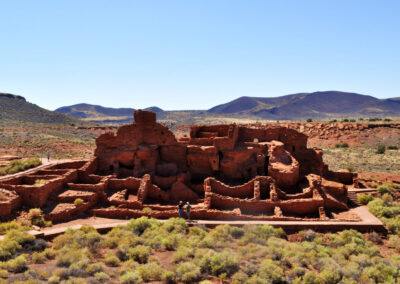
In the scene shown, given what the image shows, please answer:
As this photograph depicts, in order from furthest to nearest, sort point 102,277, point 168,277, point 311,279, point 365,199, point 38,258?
point 365,199, point 38,258, point 311,279, point 168,277, point 102,277

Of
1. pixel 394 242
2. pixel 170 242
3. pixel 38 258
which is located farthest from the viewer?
pixel 394 242

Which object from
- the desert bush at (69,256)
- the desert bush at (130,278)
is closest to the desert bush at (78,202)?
the desert bush at (69,256)

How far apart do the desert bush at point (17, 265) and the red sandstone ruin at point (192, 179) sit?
15.1 ft

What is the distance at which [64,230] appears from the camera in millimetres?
11102

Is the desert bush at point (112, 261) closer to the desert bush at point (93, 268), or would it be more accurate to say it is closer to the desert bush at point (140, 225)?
the desert bush at point (93, 268)

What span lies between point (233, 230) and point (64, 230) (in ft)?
22.7

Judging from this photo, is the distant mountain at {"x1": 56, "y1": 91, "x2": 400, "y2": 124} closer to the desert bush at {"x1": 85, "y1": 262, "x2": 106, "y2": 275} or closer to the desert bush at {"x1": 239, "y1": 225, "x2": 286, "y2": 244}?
the desert bush at {"x1": 239, "y1": 225, "x2": 286, "y2": 244}

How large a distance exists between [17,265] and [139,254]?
347 centimetres

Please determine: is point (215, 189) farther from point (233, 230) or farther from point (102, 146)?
point (102, 146)

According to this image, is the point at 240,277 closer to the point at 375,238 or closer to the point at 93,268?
the point at 93,268

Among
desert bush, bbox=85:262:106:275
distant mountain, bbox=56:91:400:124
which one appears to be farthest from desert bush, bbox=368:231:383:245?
distant mountain, bbox=56:91:400:124

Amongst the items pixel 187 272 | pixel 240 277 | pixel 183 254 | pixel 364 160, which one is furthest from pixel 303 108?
pixel 187 272

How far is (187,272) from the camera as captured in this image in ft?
26.2

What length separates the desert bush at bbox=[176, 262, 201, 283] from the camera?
25.7 ft
